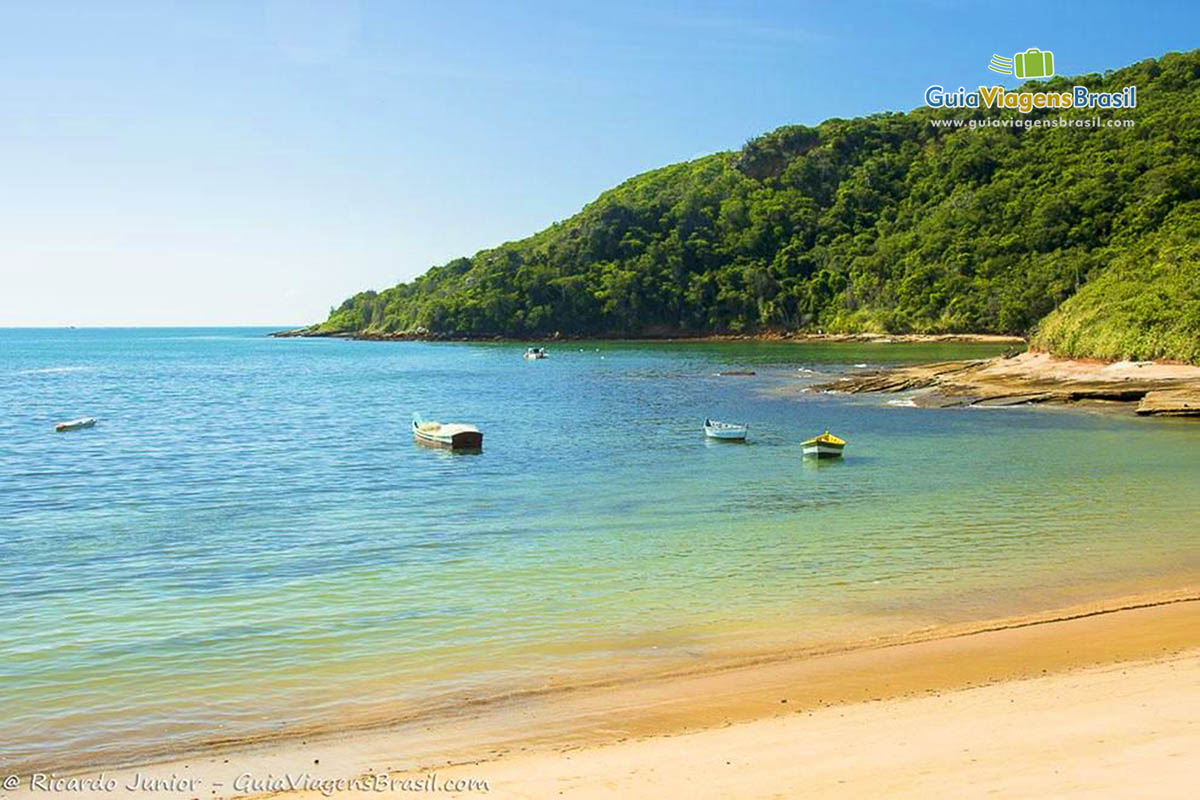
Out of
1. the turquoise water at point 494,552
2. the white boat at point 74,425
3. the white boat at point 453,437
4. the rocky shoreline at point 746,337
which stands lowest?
the turquoise water at point 494,552

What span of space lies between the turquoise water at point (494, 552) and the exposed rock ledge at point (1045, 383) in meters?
3.56

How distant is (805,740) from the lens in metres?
8.32

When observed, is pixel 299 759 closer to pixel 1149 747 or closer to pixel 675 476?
pixel 1149 747

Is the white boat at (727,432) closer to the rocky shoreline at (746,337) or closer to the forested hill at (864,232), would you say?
the forested hill at (864,232)

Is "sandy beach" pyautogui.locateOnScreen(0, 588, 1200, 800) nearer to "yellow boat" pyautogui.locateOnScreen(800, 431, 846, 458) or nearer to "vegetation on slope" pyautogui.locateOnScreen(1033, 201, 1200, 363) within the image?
"yellow boat" pyautogui.locateOnScreen(800, 431, 846, 458)

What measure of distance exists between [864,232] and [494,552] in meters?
140

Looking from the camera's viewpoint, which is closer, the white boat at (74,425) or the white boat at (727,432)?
the white boat at (727,432)

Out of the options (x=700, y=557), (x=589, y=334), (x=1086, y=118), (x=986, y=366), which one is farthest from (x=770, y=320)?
(x=700, y=557)

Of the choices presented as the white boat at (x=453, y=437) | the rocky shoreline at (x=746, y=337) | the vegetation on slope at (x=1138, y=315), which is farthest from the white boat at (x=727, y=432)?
the rocky shoreline at (x=746, y=337)

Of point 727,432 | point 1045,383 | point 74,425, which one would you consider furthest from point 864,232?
point 74,425

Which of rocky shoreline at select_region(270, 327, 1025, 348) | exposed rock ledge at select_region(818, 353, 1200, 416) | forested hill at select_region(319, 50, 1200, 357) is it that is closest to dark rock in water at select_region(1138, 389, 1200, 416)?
exposed rock ledge at select_region(818, 353, 1200, 416)

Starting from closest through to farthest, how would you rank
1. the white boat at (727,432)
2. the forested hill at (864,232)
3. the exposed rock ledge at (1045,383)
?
the white boat at (727,432) < the exposed rock ledge at (1045,383) < the forested hill at (864,232)

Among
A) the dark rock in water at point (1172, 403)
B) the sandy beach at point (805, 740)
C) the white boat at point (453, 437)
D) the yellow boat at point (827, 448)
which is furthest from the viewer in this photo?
the dark rock in water at point (1172, 403)

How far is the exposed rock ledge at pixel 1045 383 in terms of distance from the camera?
40219 millimetres
